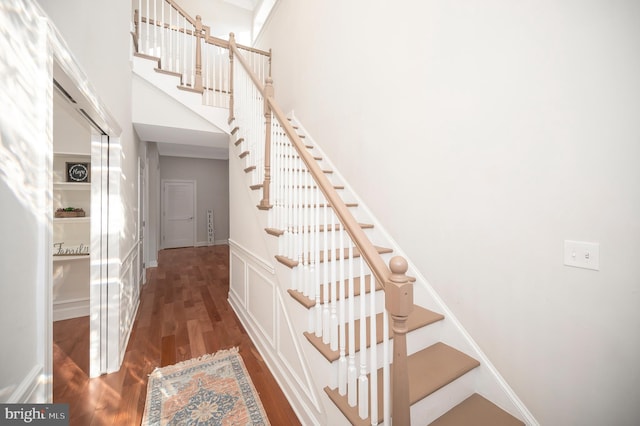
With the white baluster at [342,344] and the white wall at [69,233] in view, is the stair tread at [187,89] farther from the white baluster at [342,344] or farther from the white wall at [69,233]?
the white baluster at [342,344]

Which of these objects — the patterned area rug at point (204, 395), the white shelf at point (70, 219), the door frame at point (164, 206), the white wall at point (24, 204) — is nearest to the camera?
the white wall at point (24, 204)

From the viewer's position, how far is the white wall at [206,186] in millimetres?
7234

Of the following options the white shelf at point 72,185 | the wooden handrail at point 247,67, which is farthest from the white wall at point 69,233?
the wooden handrail at point 247,67

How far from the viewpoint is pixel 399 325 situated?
0.94 metres

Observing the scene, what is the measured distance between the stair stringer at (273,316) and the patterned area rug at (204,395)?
0.26 meters

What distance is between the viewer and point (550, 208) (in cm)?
127

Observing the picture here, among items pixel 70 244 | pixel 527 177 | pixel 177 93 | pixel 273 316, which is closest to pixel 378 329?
pixel 273 316

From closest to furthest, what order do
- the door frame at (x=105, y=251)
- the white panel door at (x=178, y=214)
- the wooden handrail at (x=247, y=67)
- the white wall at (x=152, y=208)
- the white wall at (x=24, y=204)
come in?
the white wall at (x=24, y=204) → the door frame at (x=105, y=251) → the wooden handrail at (x=247, y=67) → the white wall at (x=152, y=208) → the white panel door at (x=178, y=214)

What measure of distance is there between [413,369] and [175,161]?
7.77 m

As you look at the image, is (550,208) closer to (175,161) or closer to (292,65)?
(292,65)

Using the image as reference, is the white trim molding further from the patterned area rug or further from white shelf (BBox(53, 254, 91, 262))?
white shelf (BBox(53, 254, 91, 262))

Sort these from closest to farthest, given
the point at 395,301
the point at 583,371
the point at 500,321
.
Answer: the point at 395,301 < the point at 583,371 < the point at 500,321

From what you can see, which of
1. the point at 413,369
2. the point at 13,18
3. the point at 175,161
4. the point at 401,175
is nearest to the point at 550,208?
the point at 401,175

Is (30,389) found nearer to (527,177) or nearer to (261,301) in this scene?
(261,301)
